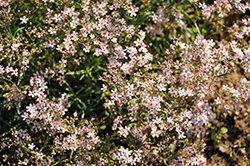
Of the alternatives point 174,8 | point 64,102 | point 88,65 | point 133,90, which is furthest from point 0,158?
point 174,8

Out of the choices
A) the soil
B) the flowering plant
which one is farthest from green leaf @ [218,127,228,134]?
the flowering plant

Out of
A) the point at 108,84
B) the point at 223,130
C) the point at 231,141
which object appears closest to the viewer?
the point at 108,84

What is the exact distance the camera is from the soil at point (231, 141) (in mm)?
6504

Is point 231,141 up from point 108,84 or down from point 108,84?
down

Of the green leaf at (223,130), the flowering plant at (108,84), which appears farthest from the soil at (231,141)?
the flowering plant at (108,84)

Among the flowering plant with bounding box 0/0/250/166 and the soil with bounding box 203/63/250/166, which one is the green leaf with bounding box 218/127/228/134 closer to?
the soil with bounding box 203/63/250/166

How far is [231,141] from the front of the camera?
6688mm

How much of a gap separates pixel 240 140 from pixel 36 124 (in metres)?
5.01

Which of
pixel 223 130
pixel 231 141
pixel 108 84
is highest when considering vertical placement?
pixel 108 84

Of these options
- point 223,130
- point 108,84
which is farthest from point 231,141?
point 108,84

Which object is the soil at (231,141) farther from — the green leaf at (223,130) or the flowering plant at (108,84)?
the flowering plant at (108,84)

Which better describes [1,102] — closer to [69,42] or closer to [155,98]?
[69,42]

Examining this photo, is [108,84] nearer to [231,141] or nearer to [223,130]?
[223,130]

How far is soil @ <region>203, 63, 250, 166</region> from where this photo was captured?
21.3 feet
